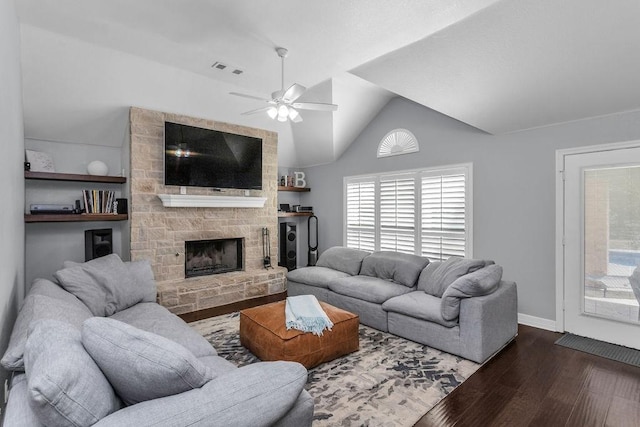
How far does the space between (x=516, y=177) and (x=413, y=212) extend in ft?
4.80

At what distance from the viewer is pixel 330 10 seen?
8.57 ft

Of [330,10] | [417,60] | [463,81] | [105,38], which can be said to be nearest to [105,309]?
Result: [105,38]

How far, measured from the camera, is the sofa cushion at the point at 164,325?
7.42 ft

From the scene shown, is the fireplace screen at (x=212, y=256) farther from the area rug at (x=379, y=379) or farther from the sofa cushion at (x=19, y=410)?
the sofa cushion at (x=19, y=410)

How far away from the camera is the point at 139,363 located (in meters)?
1.23

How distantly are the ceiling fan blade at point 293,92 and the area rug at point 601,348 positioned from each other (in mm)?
3623

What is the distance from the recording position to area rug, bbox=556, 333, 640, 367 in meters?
3.00

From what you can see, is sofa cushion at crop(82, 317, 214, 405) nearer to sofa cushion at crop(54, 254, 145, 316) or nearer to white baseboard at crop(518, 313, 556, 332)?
sofa cushion at crop(54, 254, 145, 316)

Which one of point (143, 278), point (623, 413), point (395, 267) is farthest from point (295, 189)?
point (623, 413)

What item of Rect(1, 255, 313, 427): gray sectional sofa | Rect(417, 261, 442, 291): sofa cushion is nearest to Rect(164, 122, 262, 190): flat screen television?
Rect(417, 261, 442, 291): sofa cushion

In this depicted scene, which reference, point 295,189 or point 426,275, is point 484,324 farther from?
point 295,189

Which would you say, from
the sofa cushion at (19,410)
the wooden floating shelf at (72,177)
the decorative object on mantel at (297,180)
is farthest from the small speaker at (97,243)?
the sofa cushion at (19,410)

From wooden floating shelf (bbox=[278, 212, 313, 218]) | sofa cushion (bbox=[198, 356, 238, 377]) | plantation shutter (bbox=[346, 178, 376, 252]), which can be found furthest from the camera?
wooden floating shelf (bbox=[278, 212, 313, 218])

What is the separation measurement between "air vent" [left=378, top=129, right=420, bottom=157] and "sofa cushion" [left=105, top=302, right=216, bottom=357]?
3891 mm
